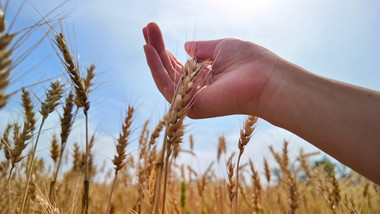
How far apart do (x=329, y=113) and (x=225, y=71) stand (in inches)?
33.1

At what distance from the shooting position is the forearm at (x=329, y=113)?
1.26 metres

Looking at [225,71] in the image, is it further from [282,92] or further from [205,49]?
[282,92]

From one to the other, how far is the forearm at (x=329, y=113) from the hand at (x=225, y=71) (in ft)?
0.28

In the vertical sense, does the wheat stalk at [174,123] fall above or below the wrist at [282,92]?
below

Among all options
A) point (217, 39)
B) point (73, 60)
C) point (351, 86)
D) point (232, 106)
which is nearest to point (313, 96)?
point (351, 86)

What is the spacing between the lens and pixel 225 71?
6.63 ft

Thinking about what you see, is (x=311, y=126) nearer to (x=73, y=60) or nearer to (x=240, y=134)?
(x=240, y=134)

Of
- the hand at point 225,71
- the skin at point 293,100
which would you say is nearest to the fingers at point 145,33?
the hand at point 225,71

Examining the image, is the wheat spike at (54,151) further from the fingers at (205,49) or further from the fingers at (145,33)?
the fingers at (205,49)

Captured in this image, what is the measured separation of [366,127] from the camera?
1269 mm

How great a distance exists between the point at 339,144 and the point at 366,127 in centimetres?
15

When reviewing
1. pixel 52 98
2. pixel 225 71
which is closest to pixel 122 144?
pixel 52 98

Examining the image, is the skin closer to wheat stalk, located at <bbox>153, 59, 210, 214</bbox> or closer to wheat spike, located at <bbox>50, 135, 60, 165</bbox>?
wheat stalk, located at <bbox>153, 59, 210, 214</bbox>

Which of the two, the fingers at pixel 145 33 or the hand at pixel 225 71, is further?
the fingers at pixel 145 33
